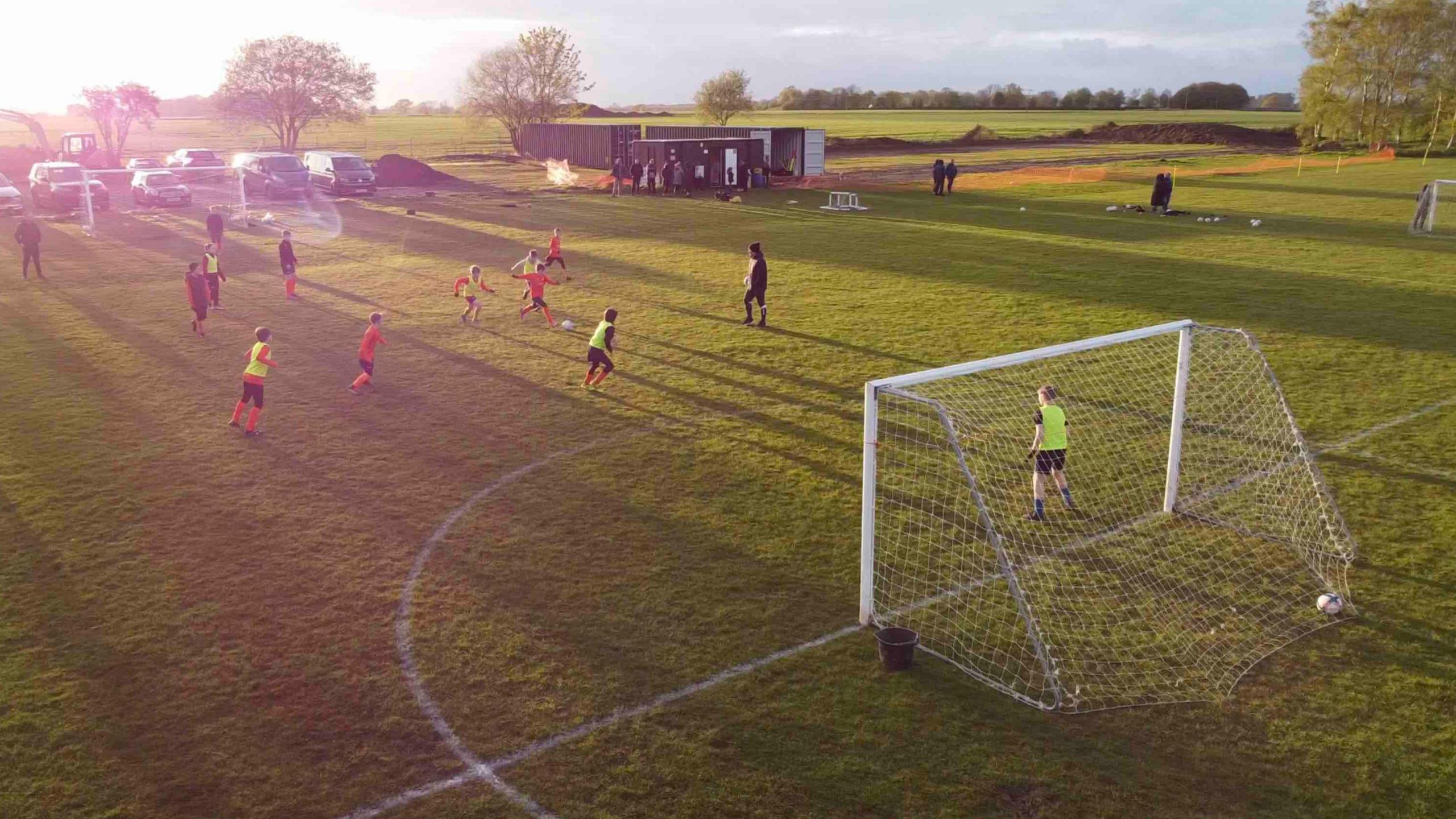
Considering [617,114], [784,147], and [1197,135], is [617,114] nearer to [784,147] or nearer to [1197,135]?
[1197,135]

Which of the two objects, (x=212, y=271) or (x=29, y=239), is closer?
(x=212, y=271)

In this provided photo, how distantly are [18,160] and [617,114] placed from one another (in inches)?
4057

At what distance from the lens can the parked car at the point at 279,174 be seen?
149 feet

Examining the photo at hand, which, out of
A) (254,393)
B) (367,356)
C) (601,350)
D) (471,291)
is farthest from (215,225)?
(601,350)

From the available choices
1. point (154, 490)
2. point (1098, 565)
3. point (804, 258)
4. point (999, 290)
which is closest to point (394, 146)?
point (804, 258)

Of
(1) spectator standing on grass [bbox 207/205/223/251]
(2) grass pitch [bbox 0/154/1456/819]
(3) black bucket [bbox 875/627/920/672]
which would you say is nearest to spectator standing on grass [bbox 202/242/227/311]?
(2) grass pitch [bbox 0/154/1456/819]

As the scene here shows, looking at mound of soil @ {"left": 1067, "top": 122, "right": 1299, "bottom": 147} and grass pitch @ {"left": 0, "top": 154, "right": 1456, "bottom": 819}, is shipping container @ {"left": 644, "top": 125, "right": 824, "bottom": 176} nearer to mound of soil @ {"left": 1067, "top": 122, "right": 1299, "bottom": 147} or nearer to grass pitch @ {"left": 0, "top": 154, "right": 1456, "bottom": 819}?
grass pitch @ {"left": 0, "top": 154, "right": 1456, "bottom": 819}

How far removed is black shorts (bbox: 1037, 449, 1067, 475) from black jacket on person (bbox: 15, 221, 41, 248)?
2731 cm

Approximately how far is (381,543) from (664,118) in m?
130

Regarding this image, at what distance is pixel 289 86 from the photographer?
79.1 metres

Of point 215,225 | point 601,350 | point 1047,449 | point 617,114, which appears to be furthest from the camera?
point 617,114

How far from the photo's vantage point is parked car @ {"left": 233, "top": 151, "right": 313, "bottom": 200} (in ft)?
149

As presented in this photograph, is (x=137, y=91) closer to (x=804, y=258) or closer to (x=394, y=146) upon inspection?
(x=394, y=146)

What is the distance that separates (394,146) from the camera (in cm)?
9150
